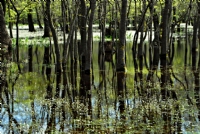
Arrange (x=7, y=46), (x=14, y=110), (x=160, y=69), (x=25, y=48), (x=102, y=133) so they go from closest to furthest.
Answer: (x=102, y=133) < (x=14, y=110) < (x=160, y=69) < (x=7, y=46) < (x=25, y=48)

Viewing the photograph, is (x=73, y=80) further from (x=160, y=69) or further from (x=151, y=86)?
(x=160, y=69)

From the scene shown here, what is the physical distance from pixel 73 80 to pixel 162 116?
6.27 metres

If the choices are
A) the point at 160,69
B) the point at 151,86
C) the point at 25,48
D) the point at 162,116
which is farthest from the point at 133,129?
the point at 25,48

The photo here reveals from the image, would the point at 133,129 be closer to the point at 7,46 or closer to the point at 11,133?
the point at 11,133

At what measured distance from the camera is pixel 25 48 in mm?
30016

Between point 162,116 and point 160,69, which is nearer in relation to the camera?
point 162,116

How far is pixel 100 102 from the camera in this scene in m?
9.91

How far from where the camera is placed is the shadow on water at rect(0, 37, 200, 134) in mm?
7531

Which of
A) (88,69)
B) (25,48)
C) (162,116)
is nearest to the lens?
(162,116)

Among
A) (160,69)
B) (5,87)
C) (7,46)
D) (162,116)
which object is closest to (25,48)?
(7,46)

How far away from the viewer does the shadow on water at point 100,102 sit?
753 cm

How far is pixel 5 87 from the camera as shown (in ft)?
40.2

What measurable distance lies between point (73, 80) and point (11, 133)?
6.93 metres

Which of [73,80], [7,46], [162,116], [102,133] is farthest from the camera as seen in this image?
[7,46]
